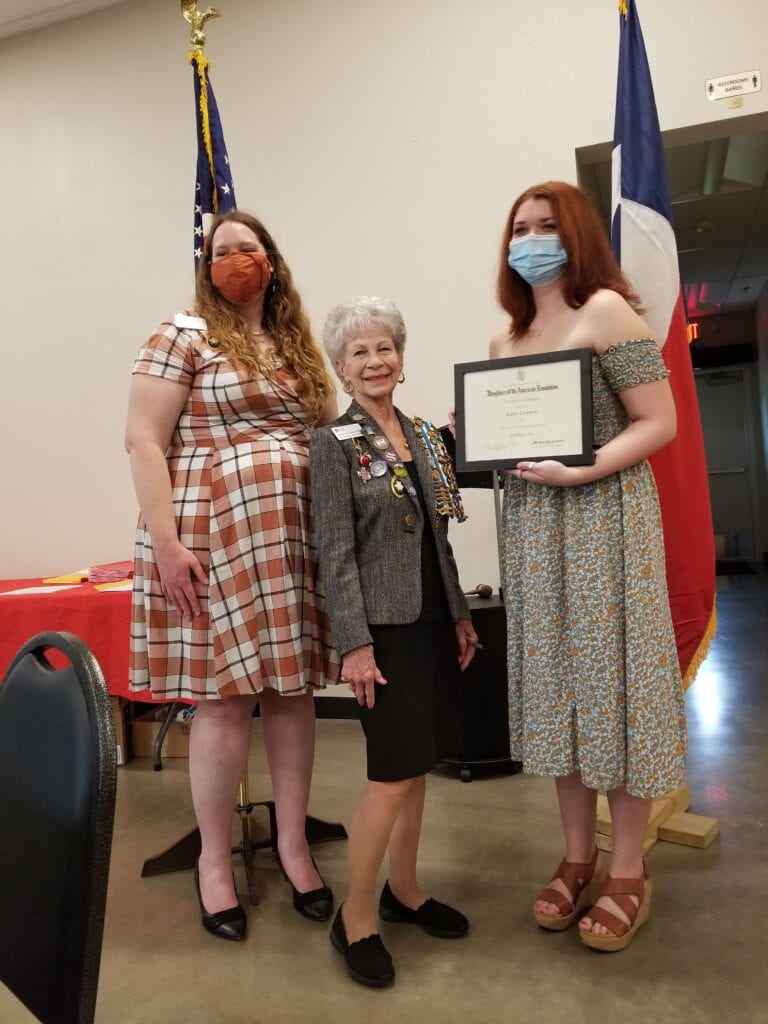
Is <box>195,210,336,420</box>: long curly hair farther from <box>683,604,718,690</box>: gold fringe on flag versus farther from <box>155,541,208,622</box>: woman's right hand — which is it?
<box>683,604,718,690</box>: gold fringe on flag

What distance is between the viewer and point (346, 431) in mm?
1562

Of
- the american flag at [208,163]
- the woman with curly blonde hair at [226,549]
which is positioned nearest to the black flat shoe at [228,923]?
the woman with curly blonde hair at [226,549]

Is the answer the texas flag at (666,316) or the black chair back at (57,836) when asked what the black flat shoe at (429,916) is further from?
the black chair back at (57,836)

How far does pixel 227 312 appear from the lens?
6.15 ft

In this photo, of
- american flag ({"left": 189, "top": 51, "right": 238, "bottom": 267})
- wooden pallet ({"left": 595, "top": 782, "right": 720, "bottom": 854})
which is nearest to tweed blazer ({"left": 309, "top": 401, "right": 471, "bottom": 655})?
wooden pallet ({"left": 595, "top": 782, "right": 720, "bottom": 854})

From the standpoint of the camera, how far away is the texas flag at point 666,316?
2.07 meters

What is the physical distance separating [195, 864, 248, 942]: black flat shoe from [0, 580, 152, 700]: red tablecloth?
1.17 meters

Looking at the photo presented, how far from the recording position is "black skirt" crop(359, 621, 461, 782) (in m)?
1.52

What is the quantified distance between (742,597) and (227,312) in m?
6.14

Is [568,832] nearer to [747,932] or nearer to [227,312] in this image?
[747,932]

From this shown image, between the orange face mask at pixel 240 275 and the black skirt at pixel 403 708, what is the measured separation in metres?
0.89

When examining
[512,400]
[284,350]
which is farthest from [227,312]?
[512,400]

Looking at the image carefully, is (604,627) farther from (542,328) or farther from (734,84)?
(734,84)

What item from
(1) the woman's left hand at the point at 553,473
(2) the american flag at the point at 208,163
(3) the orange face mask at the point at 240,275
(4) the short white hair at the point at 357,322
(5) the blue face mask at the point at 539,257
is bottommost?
(1) the woman's left hand at the point at 553,473
